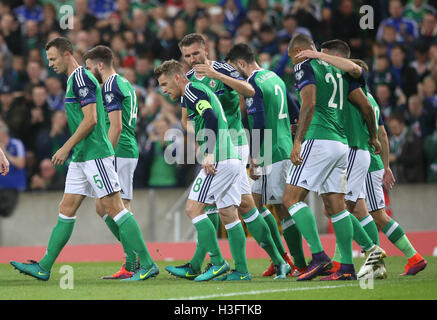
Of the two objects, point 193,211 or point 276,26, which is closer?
point 193,211

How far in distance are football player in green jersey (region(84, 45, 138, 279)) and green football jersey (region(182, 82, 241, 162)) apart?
3.40 ft

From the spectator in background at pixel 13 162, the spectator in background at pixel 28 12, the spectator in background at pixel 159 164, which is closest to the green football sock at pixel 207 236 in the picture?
the spectator in background at pixel 159 164

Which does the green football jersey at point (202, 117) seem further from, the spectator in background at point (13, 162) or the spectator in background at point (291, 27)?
the spectator in background at point (291, 27)

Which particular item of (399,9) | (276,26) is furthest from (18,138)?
(399,9)

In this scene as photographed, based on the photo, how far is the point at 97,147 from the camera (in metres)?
7.79

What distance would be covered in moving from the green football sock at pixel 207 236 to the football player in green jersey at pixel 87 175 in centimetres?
59

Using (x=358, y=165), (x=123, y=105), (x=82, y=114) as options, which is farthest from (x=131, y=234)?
(x=358, y=165)

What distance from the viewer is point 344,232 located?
734 centimetres

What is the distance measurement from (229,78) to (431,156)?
6398 millimetres

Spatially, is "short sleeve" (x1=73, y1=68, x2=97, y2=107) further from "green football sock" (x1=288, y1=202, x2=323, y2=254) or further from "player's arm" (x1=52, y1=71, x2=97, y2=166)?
"green football sock" (x1=288, y1=202, x2=323, y2=254)

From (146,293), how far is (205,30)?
9.43m

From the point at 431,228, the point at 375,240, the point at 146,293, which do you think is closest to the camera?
the point at 146,293

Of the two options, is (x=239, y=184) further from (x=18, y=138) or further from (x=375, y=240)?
(x=18, y=138)

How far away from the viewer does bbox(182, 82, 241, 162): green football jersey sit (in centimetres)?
748
